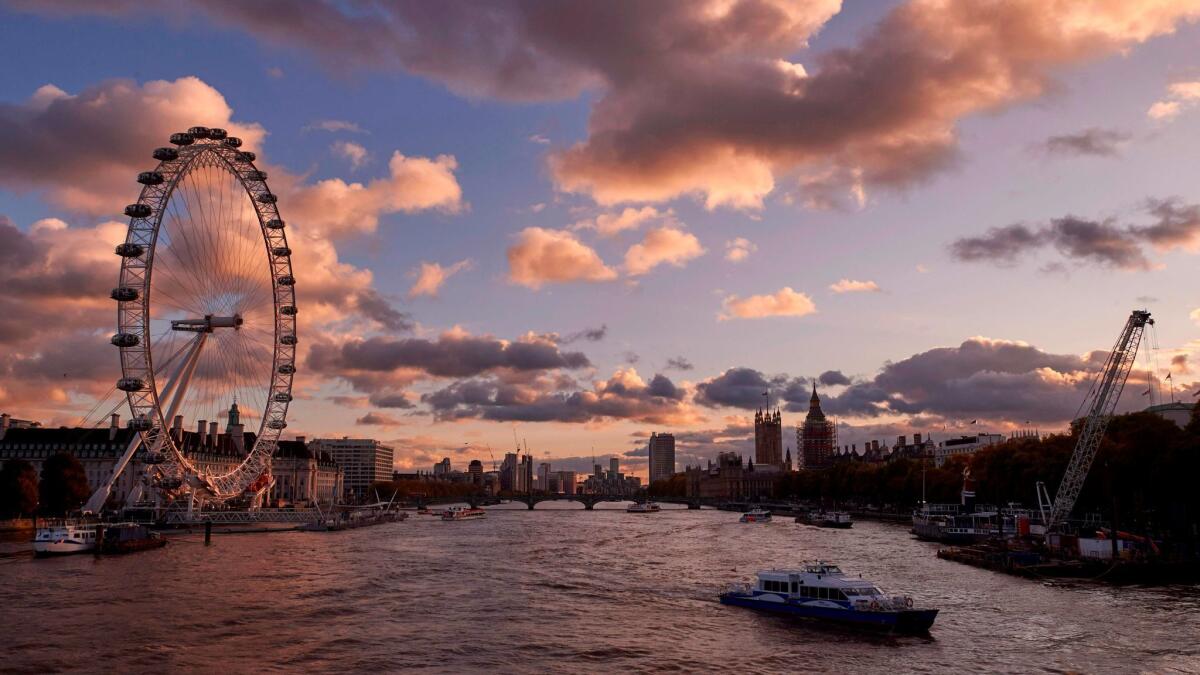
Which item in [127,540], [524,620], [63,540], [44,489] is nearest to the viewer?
[524,620]

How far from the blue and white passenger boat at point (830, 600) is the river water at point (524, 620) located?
1.15m

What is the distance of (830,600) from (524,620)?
20435 mm

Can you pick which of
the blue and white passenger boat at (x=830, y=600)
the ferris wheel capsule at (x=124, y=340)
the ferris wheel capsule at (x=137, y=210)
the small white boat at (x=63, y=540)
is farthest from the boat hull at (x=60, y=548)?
the blue and white passenger boat at (x=830, y=600)

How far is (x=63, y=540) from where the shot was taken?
103 meters

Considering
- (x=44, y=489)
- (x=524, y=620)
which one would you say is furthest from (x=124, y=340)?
(x=524, y=620)

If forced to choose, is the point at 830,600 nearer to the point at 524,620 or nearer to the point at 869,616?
the point at 869,616

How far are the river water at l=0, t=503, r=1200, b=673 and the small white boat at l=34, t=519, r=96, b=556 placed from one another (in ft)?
8.91

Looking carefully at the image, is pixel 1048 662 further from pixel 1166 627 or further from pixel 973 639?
pixel 1166 627

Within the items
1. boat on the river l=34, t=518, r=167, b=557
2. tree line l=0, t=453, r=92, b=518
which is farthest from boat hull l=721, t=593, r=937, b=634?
tree line l=0, t=453, r=92, b=518

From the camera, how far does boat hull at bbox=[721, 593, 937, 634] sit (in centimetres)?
5875

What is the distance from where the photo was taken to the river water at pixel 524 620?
5109cm

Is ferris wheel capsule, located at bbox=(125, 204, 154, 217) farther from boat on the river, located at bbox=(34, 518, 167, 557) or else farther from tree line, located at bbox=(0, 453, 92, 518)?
tree line, located at bbox=(0, 453, 92, 518)

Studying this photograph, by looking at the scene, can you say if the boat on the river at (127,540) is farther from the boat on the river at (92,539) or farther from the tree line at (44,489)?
the tree line at (44,489)

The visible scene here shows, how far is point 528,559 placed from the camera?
360ft
